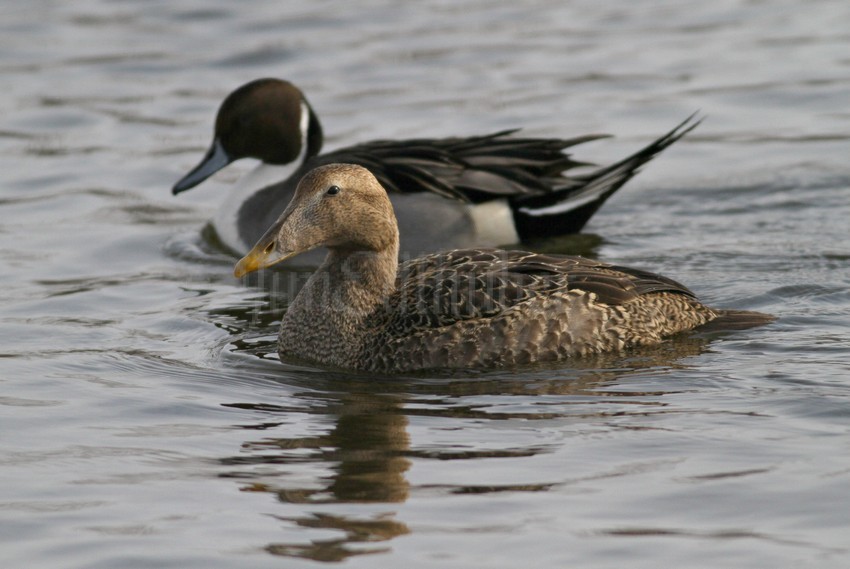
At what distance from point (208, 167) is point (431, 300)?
3944 millimetres

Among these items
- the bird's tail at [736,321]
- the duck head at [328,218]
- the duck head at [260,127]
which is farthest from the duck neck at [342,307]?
the duck head at [260,127]

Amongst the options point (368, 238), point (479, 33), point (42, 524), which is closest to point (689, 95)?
point (479, 33)

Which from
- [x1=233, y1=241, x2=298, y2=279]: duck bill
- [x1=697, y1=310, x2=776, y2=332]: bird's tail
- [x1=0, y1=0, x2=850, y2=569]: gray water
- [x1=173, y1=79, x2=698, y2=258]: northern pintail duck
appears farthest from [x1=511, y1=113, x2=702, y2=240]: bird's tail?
[x1=233, y1=241, x2=298, y2=279]: duck bill

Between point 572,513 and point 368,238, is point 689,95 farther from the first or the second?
point 572,513

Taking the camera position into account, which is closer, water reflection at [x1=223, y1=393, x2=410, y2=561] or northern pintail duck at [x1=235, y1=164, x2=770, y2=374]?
water reflection at [x1=223, y1=393, x2=410, y2=561]

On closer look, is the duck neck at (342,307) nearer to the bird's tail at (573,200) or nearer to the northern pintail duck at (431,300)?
the northern pintail duck at (431,300)

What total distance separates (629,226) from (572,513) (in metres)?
5.66

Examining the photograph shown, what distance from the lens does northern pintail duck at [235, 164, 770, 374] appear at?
7516mm

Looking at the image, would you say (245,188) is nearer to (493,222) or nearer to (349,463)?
(493,222)

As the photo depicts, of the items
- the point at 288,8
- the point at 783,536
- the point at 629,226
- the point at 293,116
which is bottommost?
the point at 783,536

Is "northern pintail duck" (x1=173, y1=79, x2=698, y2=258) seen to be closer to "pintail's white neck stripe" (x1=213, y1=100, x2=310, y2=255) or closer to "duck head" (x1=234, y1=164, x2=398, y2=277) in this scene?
"pintail's white neck stripe" (x1=213, y1=100, x2=310, y2=255)

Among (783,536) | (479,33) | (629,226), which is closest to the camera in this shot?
(783,536)

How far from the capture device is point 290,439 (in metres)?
6.50

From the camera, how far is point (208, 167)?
36.2 feet
